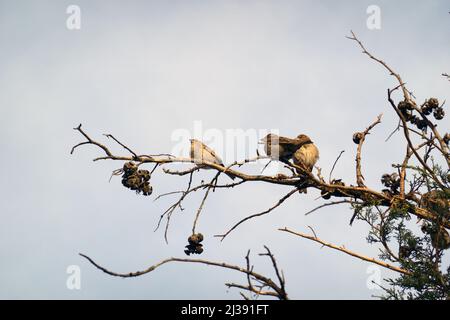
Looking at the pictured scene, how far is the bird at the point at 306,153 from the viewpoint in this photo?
251 inches

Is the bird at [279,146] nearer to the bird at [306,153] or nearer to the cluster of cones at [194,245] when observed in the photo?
the bird at [306,153]

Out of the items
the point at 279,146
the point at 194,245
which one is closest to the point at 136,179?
the point at 194,245

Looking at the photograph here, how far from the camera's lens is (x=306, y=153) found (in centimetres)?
663

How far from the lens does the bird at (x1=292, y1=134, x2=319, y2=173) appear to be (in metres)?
6.39

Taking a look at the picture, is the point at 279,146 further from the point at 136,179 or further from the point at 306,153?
the point at 136,179

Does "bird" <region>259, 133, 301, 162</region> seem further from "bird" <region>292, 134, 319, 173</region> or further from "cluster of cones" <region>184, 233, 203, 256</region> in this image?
"cluster of cones" <region>184, 233, 203, 256</region>

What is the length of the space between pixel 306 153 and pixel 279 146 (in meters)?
0.65

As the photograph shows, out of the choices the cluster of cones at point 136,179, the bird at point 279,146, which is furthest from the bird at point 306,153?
the cluster of cones at point 136,179

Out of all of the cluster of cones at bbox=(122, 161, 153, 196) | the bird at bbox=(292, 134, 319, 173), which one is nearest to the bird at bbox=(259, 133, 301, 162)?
the bird at bbox=(292, 134, 319, 173)

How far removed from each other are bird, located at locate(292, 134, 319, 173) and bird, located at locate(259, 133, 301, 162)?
0.11 metres

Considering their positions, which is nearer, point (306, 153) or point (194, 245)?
point (194, 245)

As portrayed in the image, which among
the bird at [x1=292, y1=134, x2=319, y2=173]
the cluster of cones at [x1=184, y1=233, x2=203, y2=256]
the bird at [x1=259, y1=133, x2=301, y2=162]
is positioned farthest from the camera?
the bird at [x1=292, y1=134, x2=319, y2=173]
